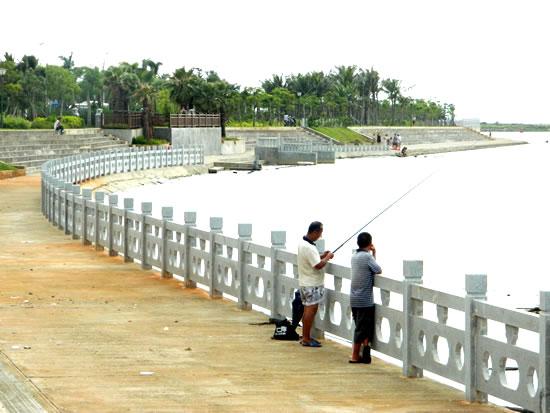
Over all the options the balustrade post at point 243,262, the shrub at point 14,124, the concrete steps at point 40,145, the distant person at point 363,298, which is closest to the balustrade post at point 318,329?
the distant person at point 363,298

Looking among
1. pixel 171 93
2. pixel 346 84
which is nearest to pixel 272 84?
A: pixel 346 84

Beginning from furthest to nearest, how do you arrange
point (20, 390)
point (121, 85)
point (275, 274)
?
point (121, 85)
point (275, 274)
point (20, 390)

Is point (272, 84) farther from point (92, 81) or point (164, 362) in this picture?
point (164, 362)

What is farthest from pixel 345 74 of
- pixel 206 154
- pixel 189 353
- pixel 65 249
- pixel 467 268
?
pixel 189 353

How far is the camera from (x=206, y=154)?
94125mm

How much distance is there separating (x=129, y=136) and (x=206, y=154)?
10549mm

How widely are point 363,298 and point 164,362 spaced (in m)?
2.32

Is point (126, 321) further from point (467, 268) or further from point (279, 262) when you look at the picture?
point (467, 268)

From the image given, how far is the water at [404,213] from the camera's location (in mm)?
43625

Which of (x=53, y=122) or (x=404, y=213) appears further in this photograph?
(x=53, y=122)

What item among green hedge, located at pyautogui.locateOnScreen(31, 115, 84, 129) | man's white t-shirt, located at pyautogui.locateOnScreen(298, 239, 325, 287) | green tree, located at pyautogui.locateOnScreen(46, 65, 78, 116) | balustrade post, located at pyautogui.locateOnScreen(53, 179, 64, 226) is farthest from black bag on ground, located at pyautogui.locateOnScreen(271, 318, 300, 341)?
green tree, located at pyautogui.locateOnScreen(46, 65, 78, 116)

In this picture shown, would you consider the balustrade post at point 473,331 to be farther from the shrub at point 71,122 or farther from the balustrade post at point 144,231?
the shrub at point 71,122

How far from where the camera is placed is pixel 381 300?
1184 cm

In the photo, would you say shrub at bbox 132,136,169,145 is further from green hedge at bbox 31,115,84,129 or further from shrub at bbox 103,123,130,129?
green hedge at bbox 31,115,84,129
